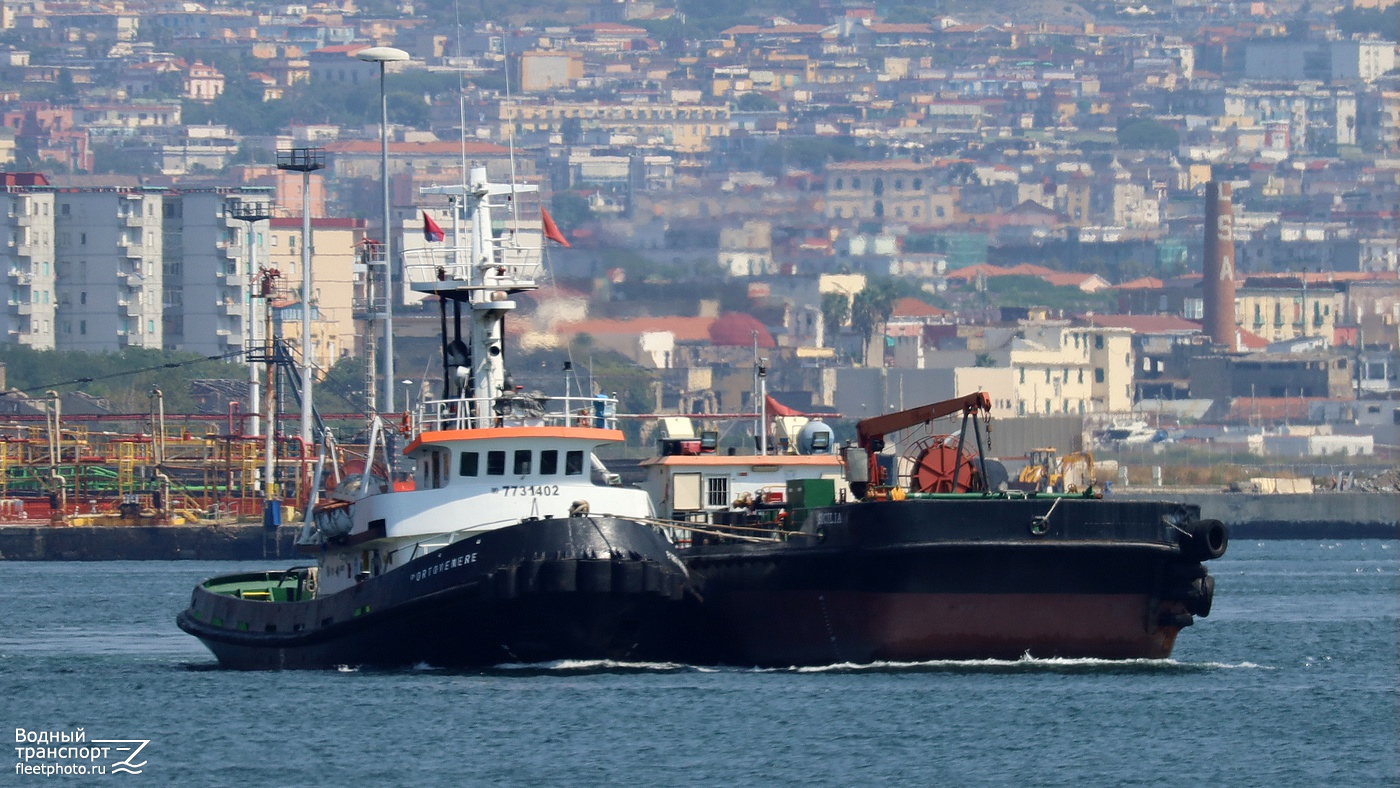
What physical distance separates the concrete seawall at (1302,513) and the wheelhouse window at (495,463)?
88770 mm

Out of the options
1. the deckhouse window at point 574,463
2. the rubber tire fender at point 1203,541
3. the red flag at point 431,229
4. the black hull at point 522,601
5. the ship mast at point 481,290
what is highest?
the red flag at point 431,229

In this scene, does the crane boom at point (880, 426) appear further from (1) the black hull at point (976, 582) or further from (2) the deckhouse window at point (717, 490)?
(2) the deckhouse window at point (717, 490)

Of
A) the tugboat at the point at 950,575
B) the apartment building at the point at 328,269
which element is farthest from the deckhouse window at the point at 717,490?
the apartment building at the point at 328,269

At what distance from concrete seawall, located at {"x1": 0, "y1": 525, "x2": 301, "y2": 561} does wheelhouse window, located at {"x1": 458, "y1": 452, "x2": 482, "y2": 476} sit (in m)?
59.2

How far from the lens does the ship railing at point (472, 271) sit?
4425cm

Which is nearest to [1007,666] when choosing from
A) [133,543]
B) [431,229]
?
[431,229]

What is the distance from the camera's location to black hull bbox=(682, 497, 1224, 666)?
40844 mm

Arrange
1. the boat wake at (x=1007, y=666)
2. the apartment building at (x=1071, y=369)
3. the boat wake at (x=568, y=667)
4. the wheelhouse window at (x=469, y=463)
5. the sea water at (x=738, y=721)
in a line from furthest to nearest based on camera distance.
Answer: the apartment building at (x=1071, y=369), the wheelhouse window at (x=469, y=463), the boat wake at (x=1007, y=666), the boat wake at (x=568, y=667), the sea water at (x=738, y=721)

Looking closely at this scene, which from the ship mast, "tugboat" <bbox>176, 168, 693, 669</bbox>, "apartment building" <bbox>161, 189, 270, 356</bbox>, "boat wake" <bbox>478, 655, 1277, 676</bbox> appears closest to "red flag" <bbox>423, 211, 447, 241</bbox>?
"tugboat" <bbox>176, 168, 693, 669</bbox>

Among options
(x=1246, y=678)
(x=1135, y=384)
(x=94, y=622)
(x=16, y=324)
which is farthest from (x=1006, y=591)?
(x=1135, y=384)

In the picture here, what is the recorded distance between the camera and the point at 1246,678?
42750 mm

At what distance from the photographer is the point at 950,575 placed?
4091 cm

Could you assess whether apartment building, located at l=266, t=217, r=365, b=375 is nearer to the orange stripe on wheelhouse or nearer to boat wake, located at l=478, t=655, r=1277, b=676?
the orange stripe on wheelhouse

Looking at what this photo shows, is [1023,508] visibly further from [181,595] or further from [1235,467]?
[1235,467]
